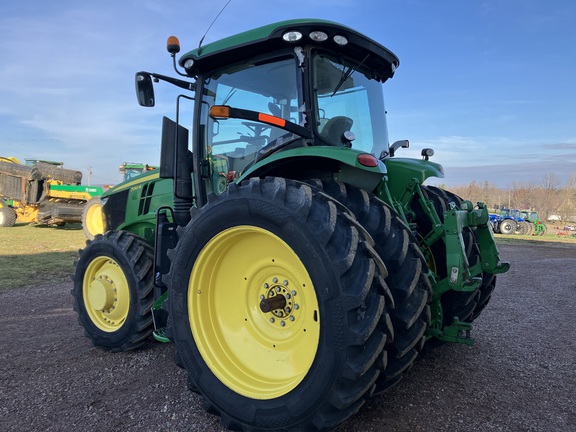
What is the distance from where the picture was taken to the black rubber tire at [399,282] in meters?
2.25

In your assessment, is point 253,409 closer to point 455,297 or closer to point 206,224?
point 206,224

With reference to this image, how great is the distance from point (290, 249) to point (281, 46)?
4.84ft

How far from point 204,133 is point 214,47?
2.21 ft

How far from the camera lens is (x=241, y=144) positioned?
3332mm

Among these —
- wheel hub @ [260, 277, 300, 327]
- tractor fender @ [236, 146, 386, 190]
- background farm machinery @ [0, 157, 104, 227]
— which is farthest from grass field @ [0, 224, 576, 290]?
wheel hub @ [260, 277, 300, 327]

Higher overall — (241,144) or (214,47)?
(214,47)

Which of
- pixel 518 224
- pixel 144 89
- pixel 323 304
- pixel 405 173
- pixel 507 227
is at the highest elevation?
pixel 144 89

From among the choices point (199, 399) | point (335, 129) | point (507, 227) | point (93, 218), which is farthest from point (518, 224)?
point (199, 399)

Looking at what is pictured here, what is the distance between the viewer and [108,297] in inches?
145

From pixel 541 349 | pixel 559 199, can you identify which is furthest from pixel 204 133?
pixel 559 199

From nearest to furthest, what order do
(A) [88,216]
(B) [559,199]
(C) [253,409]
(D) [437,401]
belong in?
(C) [253,409]
(D) [437,401]
(A) [88,216]
(B) [559,199]

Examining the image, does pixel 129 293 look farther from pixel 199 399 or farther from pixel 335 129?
pixel 335 129

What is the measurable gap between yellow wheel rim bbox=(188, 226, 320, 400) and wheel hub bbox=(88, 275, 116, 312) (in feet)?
4.56

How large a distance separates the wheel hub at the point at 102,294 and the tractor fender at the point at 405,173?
2462 millimetres
